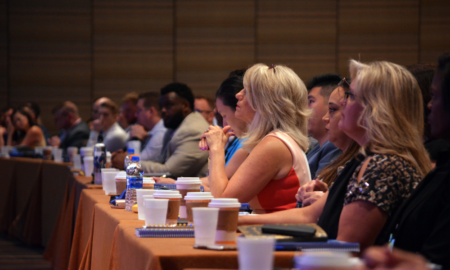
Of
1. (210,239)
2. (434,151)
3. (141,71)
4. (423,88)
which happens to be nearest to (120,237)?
(210,239)

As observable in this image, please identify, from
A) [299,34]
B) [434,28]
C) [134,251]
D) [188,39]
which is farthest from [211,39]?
[134,251]

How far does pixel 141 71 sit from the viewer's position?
329 inches

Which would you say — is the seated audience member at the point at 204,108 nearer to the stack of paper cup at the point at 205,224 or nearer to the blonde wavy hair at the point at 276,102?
the blonde wavy hair at the point at 276,102

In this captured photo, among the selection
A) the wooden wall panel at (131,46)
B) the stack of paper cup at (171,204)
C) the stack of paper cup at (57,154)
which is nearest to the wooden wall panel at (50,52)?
the wooden wall panel at (131,46)

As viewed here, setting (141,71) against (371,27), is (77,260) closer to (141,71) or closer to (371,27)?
(141,71)

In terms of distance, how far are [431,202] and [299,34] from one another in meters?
7.14

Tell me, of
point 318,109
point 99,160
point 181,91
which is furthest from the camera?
point 181,91

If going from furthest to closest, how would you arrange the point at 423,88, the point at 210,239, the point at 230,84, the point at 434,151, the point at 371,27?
the point at 371,27 < the point at 230,84 < the point at 423,88 < the point at 434,151 < the point at 210,239

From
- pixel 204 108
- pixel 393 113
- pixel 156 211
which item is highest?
pixel 393 113

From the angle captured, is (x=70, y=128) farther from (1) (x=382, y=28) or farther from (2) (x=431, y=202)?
(2) (x=431, y=202)

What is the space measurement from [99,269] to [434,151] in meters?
1.40

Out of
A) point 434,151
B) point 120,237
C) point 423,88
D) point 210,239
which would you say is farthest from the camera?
point 423,88

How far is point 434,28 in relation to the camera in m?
8.05

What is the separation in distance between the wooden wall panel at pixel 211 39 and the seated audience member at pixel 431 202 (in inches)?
271
